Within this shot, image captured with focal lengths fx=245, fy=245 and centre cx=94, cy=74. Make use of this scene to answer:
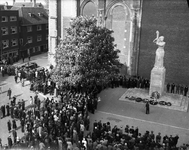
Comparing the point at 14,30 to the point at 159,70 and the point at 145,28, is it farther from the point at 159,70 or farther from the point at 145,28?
the point at 159,70

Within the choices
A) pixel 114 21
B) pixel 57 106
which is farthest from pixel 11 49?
pixel 57 106

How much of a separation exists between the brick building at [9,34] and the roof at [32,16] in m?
2.35

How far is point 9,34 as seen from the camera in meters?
43.8

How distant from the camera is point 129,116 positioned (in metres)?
22.9

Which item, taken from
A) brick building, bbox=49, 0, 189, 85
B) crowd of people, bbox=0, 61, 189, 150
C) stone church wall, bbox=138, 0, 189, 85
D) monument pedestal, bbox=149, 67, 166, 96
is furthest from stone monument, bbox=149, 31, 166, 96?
crowd of people, bbox=0, 61, 189, 150

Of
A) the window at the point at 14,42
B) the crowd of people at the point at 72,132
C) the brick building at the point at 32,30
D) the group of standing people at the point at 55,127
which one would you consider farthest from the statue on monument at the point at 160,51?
the window at the point at 14,42

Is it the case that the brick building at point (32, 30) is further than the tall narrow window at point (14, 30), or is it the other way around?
the brick building at point (32, 30)

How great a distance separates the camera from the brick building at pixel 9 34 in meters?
42.1

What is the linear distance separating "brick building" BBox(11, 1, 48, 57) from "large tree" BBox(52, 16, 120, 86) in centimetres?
2330

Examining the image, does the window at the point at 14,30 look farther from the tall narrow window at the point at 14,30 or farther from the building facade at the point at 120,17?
the building facade at the point at 120,17

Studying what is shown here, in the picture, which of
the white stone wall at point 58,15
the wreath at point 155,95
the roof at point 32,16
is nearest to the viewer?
the wreath at point 155,95

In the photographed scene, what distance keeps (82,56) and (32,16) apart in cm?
3112

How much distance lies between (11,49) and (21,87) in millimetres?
16492

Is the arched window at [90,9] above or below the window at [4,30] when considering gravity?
above
